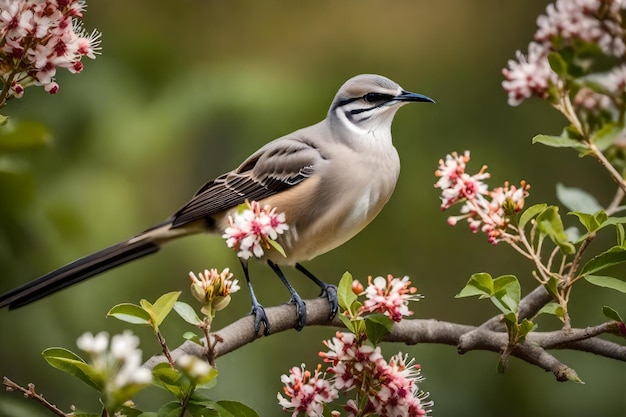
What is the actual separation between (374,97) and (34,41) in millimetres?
1437

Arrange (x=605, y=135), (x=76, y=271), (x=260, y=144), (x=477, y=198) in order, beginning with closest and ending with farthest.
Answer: (x=477, y=198)
(x=605, y=135)
(x=76, y=271)
(x=260, y=144)

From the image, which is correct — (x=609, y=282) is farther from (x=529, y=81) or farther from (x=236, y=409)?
(x=236, y=409)

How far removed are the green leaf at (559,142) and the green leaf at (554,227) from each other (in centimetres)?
25

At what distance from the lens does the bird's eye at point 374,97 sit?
3174 millimetres

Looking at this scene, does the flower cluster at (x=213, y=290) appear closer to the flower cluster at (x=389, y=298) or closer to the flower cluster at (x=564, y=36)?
the flower cluster at (x=389, y=298)

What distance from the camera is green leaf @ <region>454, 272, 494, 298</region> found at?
224 centimetres

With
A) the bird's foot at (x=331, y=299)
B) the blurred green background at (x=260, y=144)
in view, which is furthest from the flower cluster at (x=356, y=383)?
the blurred green background at (x=260, y=144)

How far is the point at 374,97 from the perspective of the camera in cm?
320

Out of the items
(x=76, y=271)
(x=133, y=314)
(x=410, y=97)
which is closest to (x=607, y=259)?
(x=410, y=97)

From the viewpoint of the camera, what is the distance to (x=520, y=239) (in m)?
2.38

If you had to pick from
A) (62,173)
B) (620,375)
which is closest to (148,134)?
(62,173)

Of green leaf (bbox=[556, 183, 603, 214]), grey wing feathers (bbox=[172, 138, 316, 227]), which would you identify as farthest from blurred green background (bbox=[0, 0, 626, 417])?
green leaf (bbox=[556, 183, 603, 214])

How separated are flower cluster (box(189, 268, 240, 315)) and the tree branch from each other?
17cm

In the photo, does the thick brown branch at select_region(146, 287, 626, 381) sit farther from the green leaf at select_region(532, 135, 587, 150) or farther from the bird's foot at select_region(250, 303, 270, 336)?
the green leaf at select_region(532, 135, 587, 150)
